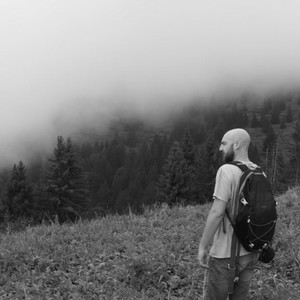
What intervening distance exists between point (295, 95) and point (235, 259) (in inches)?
8153

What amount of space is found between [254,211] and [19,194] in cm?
4452

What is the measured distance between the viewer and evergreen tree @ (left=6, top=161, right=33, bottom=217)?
142 feet

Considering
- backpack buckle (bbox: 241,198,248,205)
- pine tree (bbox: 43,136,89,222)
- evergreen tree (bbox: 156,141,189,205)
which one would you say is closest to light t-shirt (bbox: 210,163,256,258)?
backpack buckle (bbox: 241,198,248,205)

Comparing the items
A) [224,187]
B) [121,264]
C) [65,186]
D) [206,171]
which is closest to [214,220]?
[224,187]

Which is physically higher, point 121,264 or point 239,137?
point 239,137

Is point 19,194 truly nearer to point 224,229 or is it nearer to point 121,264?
point 121,264

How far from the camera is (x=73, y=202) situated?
43312 millimetres

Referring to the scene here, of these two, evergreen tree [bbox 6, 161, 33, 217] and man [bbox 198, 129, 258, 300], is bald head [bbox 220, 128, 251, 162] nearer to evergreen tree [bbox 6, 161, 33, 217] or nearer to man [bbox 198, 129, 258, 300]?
man [bbox 198, 129, 258, 300]

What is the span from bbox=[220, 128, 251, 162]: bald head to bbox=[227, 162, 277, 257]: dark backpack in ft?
0.60

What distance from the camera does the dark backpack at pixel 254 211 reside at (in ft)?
10.3

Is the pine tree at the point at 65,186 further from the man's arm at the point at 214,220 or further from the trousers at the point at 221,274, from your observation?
the man's arm at the point at 214,220

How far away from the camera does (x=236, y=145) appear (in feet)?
11.2

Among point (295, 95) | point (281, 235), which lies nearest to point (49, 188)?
point (281, 235)

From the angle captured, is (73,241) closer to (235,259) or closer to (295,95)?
(235,259)
